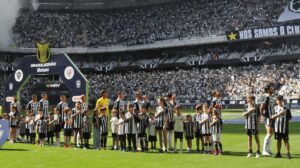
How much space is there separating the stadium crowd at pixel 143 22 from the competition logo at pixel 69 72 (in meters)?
36.9

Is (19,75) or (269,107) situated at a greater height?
(19,75)

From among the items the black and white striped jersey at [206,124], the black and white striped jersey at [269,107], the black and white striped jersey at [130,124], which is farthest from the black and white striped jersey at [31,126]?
the black and white striped jersey at [269,107]

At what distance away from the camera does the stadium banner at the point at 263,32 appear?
51625 mm

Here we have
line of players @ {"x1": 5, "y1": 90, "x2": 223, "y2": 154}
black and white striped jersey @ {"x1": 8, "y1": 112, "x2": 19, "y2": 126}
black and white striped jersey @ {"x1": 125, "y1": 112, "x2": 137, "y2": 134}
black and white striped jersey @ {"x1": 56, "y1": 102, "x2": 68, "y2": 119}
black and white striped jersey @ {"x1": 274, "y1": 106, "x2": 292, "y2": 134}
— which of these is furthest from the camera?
black and white striped jersey @ {"x1": 8, "y1": 112, "x2": 19, "y2": 126}

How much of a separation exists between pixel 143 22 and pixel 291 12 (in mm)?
23835

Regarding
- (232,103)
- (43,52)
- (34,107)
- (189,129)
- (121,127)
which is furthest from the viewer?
(232,103)

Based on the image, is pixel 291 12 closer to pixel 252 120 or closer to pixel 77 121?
pixel 77 121

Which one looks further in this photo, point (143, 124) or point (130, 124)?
point (130, 124)

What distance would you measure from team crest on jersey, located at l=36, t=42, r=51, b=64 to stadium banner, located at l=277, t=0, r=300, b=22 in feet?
117

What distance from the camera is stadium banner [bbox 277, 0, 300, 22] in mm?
53209

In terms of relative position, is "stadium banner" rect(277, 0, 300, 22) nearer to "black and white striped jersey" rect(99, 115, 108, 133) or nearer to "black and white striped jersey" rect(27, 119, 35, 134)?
"black and white striped jersey" rect(27, 119, 35, 134)

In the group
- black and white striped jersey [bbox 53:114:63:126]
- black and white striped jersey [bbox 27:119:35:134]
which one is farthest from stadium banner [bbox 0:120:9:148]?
black and white striped jersey [bbox 27:119:35:134]

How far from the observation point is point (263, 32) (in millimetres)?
53312

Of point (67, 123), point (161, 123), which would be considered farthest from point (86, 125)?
point (161, 123)
